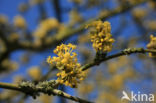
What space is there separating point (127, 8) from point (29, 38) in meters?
1.68

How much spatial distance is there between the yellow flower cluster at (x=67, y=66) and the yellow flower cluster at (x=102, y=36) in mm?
108

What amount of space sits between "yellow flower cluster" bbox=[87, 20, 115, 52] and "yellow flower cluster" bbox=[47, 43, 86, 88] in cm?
11

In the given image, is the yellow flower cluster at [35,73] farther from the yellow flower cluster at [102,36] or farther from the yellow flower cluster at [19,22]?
the yellow flower cluster at [102,36]

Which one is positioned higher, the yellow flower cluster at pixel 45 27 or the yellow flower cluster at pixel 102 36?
the yellow flower cluster at pixel 45 27

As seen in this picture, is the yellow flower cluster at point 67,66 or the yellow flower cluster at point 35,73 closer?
the yellow flower cluster at point 67,66

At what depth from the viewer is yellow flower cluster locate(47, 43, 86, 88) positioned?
3.35 ft

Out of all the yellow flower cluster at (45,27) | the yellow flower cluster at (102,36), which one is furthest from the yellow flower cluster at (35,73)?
the yellow flower cluster at (102,36)

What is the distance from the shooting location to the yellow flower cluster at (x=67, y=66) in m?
1.02

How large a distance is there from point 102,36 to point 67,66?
22 centimetres

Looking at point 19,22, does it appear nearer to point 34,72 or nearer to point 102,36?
point 34,72

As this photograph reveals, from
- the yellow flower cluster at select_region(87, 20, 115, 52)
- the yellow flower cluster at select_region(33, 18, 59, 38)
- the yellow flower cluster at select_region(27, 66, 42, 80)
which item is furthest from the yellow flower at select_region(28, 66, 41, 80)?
the yellow flower cluster at select_region(87, 20, 115, 52)

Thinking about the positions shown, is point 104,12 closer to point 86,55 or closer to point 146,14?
point 86,55

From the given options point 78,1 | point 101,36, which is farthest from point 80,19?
point 101,36

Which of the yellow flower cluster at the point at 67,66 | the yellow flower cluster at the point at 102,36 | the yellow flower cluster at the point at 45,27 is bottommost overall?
the yellow flower cluster at the point at 67,66
